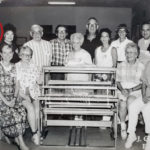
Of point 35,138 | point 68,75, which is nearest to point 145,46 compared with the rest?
point 68,75

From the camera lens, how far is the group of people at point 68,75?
327 centimetres

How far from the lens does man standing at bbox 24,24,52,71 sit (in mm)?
3959

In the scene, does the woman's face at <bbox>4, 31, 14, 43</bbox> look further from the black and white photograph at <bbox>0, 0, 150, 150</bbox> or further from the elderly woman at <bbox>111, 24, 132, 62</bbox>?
the elderly woman at <bbox>111, 24, 132, 62</bbox>

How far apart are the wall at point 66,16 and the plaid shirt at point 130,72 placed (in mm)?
6203

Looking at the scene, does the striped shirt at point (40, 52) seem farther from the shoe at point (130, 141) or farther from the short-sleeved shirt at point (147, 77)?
the shoe at point (130, 141)

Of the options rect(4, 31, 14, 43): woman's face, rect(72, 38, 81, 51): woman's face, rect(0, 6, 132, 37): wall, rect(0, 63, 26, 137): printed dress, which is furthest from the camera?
rect(0, 6, 132, 37): wall

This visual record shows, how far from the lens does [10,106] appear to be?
3.24 metres

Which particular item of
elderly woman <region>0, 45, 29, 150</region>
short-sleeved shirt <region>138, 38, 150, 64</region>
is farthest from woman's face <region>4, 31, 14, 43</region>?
short-sleeved shirt <region>138, 38, 150, 64</region>

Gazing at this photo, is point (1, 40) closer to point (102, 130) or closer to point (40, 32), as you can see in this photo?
point (40, 32)

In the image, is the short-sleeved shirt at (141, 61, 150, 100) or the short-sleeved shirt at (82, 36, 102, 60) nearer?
the short-sleeved shirt at (141, 61, 150, 100)

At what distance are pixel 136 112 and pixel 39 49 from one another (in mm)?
1699

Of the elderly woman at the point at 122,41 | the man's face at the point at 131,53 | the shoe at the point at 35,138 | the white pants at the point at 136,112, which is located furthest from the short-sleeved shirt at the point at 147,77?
the shoe at the point at 35,138

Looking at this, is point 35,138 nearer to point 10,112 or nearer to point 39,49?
point 10,112

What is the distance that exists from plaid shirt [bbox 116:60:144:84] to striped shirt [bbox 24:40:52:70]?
1.11m
